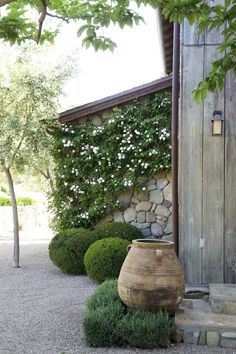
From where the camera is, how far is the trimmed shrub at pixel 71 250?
23.5ft

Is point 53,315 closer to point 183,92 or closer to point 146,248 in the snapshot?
point 146,248

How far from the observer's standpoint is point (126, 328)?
3.78 m

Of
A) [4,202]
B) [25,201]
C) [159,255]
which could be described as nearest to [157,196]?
[159,255]

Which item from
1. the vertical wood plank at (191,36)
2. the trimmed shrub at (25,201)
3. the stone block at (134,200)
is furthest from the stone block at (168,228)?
the trimmed shrub at (25,201)

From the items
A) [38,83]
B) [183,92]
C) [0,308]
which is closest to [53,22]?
[183,92]

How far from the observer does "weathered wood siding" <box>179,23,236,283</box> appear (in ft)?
17.0

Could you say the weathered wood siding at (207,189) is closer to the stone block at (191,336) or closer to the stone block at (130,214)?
the stone block at (191,336)

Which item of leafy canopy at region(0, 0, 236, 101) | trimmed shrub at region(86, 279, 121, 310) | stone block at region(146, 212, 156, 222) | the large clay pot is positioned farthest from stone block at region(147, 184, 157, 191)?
leafy canopy at region(0, 0, 236, 101)

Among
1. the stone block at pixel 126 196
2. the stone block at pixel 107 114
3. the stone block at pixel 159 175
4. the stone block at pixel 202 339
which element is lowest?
the stone block at pixel 202 339

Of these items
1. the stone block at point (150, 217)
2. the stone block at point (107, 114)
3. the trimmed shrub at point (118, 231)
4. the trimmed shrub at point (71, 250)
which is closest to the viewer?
the trimmed shrub at point (71, 250)

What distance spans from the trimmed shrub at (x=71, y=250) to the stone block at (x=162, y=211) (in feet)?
4.24

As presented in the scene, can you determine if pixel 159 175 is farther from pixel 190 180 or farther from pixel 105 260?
pixel 190 180

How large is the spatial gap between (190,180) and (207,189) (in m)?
0.22

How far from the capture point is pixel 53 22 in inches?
159
